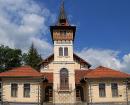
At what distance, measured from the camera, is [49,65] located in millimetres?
53000

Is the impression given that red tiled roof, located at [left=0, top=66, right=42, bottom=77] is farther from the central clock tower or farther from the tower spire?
the tower spire

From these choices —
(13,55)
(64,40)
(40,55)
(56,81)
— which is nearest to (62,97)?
(56,81)

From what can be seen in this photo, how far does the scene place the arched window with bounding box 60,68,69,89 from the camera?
150ft

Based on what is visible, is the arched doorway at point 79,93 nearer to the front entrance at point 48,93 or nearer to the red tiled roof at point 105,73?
the front entrance at point 48,93

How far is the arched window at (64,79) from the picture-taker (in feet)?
150

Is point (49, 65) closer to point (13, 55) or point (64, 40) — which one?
point (64, 40)

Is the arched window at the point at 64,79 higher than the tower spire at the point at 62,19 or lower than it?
lower

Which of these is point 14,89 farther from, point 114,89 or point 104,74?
point 114,89

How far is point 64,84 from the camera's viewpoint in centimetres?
4584

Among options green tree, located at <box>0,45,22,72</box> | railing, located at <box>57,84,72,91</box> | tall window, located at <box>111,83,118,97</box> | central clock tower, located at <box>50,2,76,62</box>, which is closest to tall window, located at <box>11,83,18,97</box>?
railing, located at <box>57,84,72,91</box>

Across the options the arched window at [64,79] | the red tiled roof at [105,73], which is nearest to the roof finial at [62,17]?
the arched window at [64,79]

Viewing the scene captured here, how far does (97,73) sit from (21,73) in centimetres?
1047

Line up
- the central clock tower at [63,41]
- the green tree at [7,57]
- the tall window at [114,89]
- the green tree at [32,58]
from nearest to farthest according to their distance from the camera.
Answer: the tall window at [114,89] < the central clock tower at [63,41] < the green tree at [7,57] < the green tree at [32,58]

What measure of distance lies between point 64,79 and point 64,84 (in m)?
0.73
